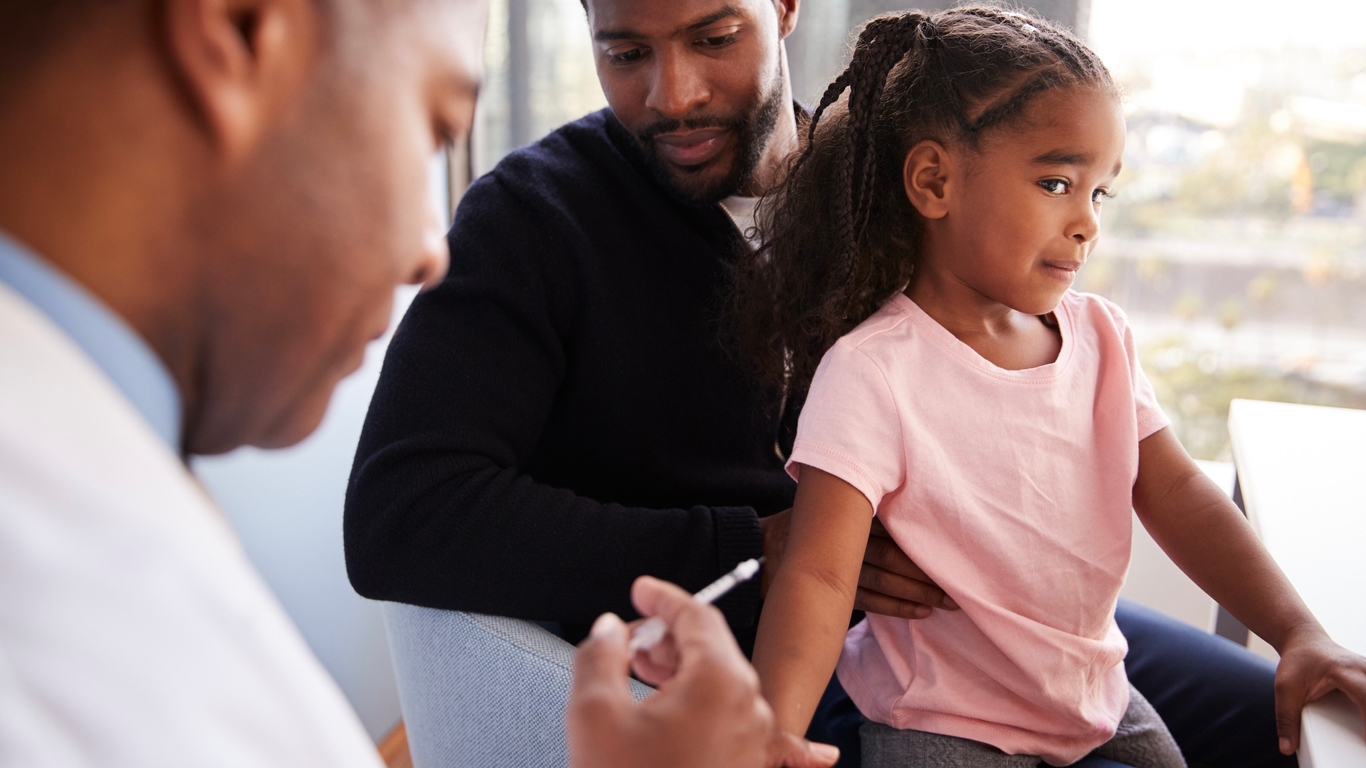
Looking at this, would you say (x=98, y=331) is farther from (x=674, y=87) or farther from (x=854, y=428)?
(x=674, y=87)

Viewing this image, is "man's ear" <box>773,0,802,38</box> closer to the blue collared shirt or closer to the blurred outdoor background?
the blurred outdoor background

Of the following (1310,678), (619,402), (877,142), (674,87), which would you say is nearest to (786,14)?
(674,87)

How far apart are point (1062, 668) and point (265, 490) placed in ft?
4.76

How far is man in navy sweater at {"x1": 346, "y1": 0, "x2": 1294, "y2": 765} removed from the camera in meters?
1.16

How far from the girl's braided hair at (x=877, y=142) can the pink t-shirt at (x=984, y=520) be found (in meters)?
0.07

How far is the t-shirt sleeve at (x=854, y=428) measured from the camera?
103 centimetres

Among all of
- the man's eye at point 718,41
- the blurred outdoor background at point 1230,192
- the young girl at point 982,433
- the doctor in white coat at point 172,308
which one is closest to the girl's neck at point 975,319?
the young girl at point 982,433

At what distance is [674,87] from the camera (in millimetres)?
1435

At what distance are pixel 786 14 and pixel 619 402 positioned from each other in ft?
2.52

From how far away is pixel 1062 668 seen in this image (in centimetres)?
109

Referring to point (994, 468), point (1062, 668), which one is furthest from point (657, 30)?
point (1062, 668)

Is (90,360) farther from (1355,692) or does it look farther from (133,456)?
(1355,692)

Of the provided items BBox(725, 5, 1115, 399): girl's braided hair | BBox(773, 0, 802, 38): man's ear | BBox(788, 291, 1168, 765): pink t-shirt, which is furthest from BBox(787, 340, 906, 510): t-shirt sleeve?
BBox(773, 0, 802, 38): man's ear

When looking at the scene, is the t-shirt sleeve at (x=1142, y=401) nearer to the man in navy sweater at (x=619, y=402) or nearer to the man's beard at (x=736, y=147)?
the man in navy sweater at (x=619, y=402)
